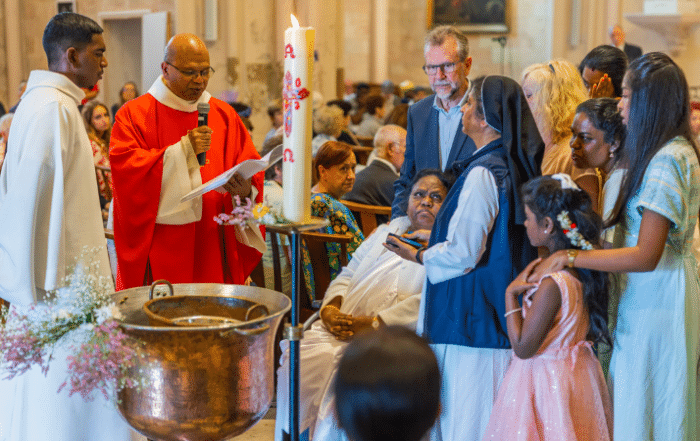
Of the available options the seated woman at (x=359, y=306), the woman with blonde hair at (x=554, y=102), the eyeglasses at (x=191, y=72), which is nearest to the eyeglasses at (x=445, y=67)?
Answer: the woman with blonde hair at (x=554, y=102)

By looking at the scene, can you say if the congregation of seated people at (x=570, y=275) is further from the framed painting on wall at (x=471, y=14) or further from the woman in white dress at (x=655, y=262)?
the framed painting on wall at (x=471, y=14)

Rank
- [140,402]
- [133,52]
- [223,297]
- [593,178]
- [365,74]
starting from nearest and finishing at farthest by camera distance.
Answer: [140,402]
[223,297]
[593,178]
[133,52]
[365,74]

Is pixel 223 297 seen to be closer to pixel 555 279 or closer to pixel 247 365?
pixel 247 365

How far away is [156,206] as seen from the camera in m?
2.80

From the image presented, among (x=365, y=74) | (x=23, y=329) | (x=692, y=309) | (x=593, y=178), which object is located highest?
(x=365, y=74)

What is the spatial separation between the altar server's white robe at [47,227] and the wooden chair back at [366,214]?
1.70 meters

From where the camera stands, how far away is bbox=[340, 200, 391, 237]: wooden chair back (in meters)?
3.78

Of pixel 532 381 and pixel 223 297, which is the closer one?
pixel 223 297

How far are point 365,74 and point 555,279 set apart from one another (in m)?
12.8

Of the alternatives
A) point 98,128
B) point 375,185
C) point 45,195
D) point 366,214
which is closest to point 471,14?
point 98,128

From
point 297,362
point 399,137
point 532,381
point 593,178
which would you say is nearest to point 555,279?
point 532,381

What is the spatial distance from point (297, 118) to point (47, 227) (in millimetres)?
1212

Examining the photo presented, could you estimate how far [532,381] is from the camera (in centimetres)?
224

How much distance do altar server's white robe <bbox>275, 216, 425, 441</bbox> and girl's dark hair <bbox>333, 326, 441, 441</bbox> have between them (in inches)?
55.9
